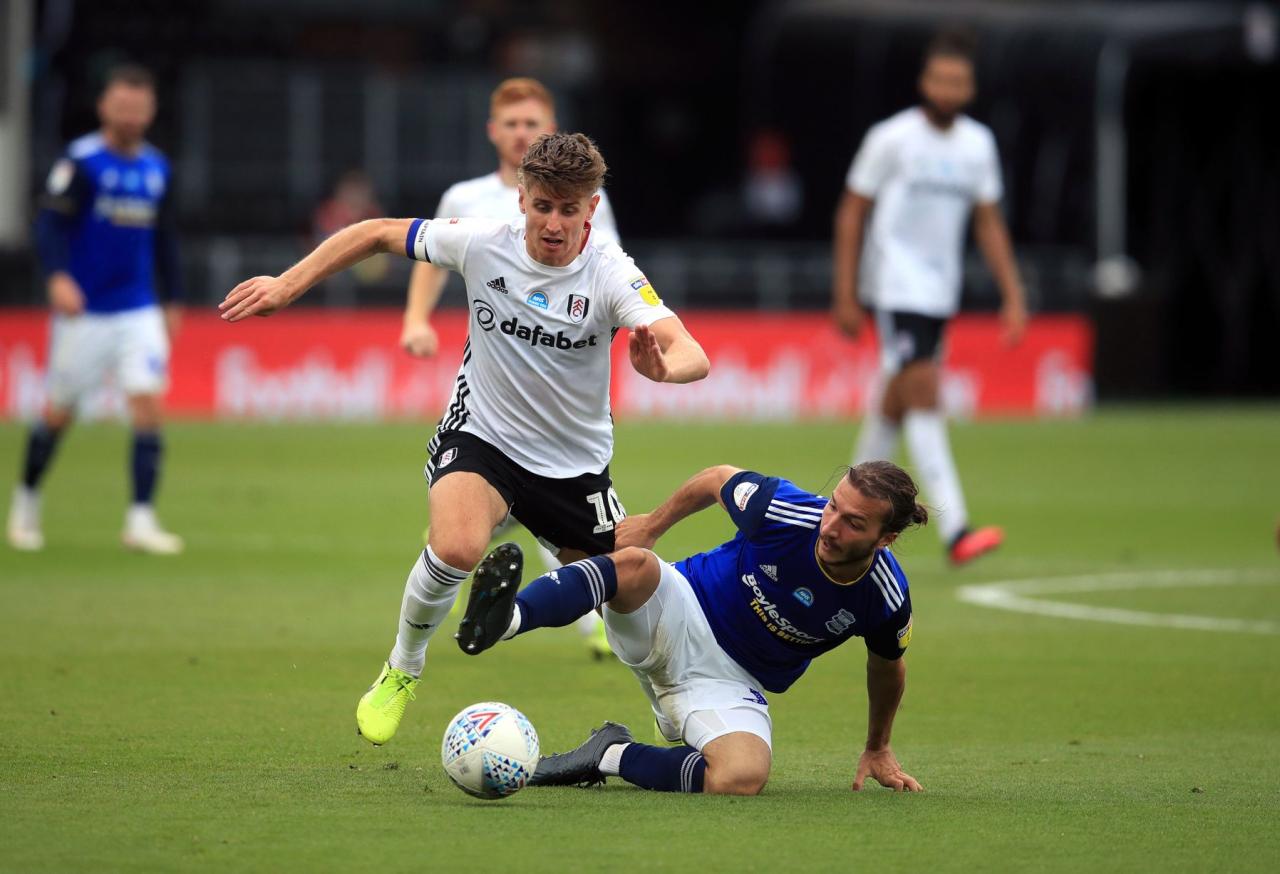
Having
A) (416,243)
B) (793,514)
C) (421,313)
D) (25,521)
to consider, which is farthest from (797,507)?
(25,521)

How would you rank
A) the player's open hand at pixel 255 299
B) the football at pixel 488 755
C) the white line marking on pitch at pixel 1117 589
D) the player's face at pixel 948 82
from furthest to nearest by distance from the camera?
the player's face at pixel 948 82, the white line marking on pitch at pixel 1117 589, the player's open hand at pixel 255 299, the football at pixel 488 755

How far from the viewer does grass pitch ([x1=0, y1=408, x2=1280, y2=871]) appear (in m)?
5.42

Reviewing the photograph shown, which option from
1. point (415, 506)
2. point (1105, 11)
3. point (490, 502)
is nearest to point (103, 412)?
point (415, 506)

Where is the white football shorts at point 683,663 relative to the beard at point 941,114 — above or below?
below

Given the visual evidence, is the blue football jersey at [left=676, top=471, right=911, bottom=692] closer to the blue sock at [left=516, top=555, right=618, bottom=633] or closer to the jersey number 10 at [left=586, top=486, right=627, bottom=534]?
the blue sock at [left=516, top=555, right=618, bottom=633]

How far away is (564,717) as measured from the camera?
7.55 metres

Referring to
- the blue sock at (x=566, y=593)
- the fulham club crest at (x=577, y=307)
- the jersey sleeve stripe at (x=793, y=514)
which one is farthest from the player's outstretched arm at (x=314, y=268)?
the jersey sleeve stripe at (x=793, y=514)

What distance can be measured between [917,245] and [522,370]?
5583mm

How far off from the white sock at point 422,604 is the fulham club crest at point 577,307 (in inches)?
35.5

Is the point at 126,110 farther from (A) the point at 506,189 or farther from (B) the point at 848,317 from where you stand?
(B) the point at 848,317

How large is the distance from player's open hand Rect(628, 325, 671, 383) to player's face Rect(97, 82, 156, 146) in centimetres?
674

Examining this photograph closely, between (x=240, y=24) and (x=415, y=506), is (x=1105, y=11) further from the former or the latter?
(x=415, y=506)

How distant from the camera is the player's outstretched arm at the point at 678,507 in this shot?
6500 millimetres

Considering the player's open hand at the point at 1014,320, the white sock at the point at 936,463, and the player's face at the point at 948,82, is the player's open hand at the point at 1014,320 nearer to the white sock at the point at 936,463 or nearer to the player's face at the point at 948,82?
the white sock at the point at 936,463
